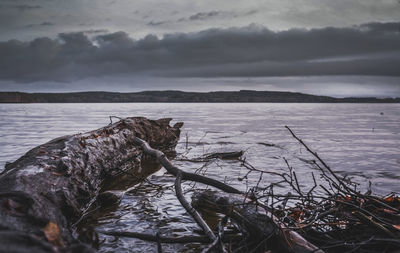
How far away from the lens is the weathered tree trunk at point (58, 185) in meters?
1.86

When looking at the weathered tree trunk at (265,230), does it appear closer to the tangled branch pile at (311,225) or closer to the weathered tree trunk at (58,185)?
the tangled branch pile at (311,225)

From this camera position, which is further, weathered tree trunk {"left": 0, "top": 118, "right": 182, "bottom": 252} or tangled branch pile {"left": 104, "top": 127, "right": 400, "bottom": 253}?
tangled branch pile {"left": 104, "top": 127, "right": 400, "bottom": 253}

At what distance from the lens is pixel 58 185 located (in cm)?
366

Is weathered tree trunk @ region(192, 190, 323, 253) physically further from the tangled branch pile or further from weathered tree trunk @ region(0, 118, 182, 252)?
weathered tree trunk @ region(0, 118, 182, 252)

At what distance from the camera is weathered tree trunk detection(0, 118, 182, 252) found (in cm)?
186

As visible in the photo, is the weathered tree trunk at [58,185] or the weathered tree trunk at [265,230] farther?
the weathered tree trunk at [265,230]

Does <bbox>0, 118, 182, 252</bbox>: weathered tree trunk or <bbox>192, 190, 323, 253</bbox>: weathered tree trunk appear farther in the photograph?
<bbox>192, 190, 323, 253</bbox>: weathered tree trunk

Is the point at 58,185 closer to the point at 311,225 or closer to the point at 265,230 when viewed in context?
the point at 265,230

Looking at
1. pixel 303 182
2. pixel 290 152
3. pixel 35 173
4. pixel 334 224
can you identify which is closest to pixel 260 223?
pixel 334 224

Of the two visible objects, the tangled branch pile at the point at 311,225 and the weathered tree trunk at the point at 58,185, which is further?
the tangled branch pile at the point at 311,225

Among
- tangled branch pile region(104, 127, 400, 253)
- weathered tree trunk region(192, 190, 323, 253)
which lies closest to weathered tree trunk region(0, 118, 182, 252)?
tangled branch pile region(104, 127, 400, 253)

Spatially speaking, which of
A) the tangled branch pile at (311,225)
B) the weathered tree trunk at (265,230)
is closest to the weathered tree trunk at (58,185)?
the tangled branch pile at (311,225)

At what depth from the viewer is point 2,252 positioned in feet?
4.73

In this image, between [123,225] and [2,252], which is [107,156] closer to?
[123,225]
